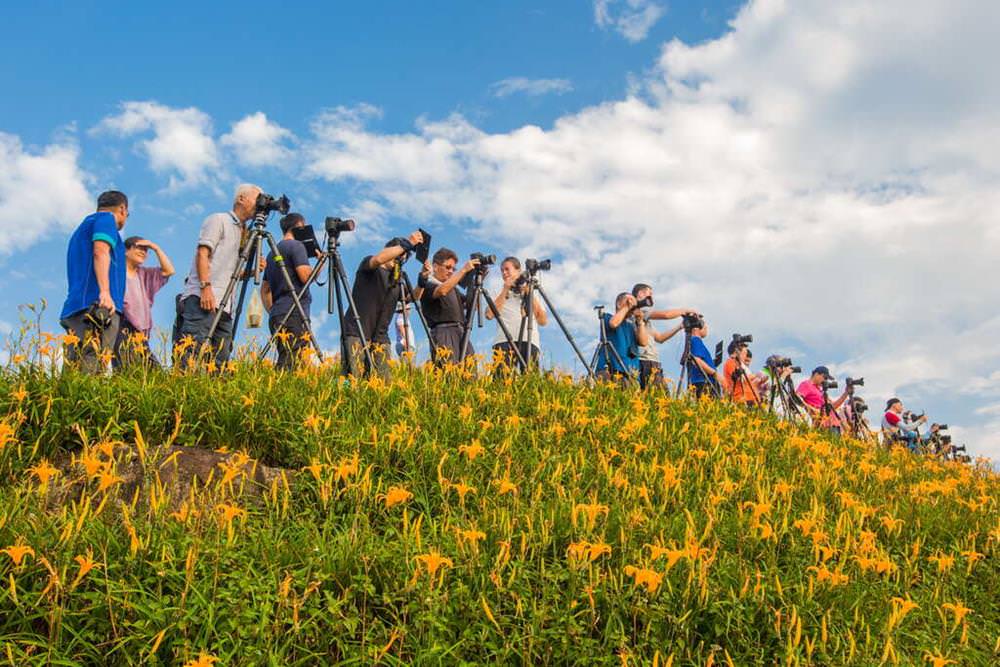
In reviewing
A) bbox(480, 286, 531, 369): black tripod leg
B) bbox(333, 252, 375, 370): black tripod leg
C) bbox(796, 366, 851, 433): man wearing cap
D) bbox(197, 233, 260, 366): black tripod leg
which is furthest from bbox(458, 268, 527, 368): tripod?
bbox(796, 366, 851, 433): man wearing cap

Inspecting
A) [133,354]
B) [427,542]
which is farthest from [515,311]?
[427,542]

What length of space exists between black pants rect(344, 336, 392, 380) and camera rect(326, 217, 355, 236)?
1.10m

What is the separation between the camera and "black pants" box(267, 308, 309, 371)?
22.9 ft

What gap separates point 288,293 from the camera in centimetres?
760

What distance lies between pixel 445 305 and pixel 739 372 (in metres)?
5.22

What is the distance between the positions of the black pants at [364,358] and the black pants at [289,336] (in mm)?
447

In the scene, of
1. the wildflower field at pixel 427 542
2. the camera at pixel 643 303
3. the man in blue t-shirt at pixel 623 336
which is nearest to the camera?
the wildflower field at pixel 427 542

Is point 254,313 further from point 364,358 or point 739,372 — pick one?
point 739,372

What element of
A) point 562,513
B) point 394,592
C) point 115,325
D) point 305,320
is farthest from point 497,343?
point 394,592

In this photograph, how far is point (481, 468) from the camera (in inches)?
185

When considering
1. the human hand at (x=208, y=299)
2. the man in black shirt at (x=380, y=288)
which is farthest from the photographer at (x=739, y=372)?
the human hand at (x=208, y=299)

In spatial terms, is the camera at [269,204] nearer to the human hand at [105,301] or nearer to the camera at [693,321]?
the human hand at [105,301]

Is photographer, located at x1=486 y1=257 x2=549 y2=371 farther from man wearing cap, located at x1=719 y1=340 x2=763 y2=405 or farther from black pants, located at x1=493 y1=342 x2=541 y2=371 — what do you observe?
man wearing cap, located at x1=719 y1=340 x2=763 y2=405

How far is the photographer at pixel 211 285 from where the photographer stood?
6875mm
